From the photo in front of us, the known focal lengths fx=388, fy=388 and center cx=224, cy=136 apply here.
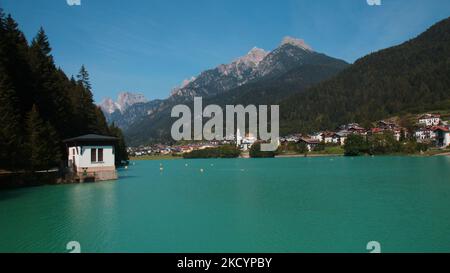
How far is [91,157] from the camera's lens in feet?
142

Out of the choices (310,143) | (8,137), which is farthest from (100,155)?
(310,143)

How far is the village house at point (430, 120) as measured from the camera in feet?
453

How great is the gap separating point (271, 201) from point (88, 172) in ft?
80.0

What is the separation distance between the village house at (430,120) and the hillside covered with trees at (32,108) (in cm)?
12047

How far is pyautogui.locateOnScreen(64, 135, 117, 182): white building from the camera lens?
42375mm

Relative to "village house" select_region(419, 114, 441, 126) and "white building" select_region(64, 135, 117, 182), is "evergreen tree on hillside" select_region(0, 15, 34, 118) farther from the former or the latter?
"village house" select_region(419, 114, 441, 126)

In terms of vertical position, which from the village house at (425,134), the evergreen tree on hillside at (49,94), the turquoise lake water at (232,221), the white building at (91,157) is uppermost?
the evergreen tree on hillside at (49,94)

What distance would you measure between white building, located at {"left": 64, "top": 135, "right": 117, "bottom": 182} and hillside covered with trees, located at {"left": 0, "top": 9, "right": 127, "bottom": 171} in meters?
1.63

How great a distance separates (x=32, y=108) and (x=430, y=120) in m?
136

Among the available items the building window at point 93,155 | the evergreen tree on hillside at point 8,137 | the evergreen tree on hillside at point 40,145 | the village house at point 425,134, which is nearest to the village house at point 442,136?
the village house at point 425,134

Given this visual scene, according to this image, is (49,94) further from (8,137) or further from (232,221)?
(232,221)

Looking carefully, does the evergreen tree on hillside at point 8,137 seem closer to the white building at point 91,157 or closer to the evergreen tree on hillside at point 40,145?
the evergreen tree on hillside at point 40,145
